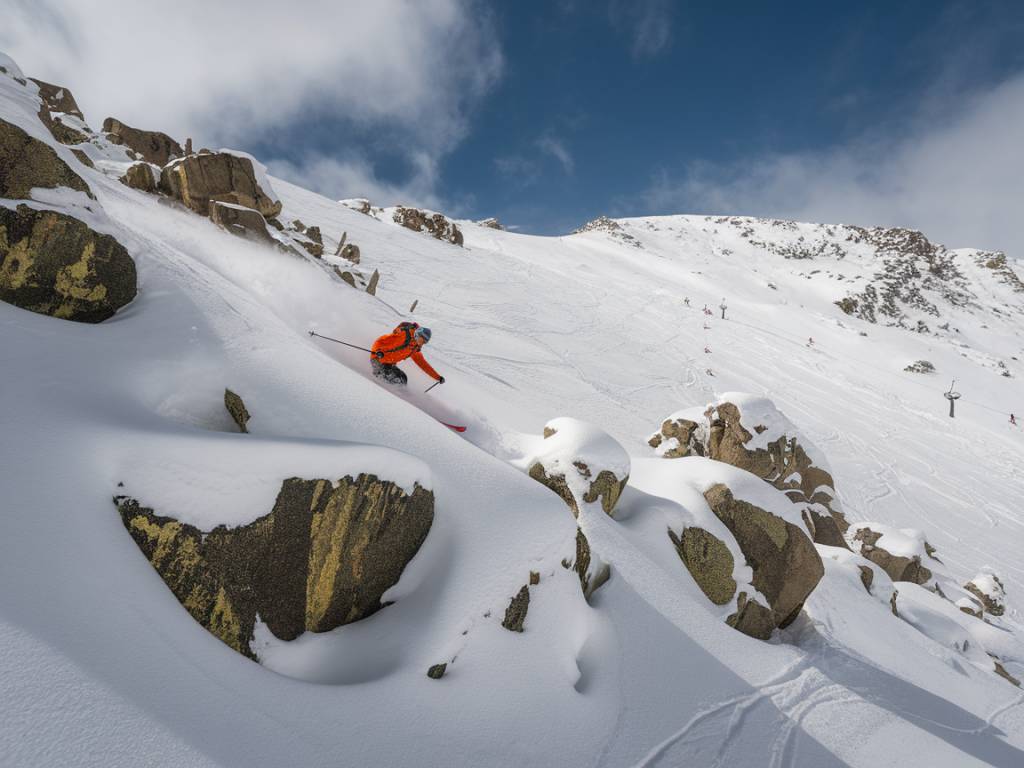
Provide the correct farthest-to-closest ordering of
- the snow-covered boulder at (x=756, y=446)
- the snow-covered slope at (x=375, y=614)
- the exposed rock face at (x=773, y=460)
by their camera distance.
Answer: the snow-covered boulder at (x=756, y=446) → the exposed rock face at (x=773, y=460) → the snow-covered slope at (x=375, y=614)

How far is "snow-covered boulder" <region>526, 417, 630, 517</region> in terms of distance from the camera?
21.4ft

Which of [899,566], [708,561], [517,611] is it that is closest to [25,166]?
[517,611]

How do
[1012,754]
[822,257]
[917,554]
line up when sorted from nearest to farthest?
[1012,754] < [917,554] < [822,257]

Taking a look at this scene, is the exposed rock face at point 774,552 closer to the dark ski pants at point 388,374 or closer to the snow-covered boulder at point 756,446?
the snow-covered boulder at point 756,446

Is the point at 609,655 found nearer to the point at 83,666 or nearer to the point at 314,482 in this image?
the point at 314,482

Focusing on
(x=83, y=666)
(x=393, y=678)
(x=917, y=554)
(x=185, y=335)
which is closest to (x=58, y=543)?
(x=83, y=666)

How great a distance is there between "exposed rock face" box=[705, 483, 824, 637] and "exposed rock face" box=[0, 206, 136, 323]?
9067 mm

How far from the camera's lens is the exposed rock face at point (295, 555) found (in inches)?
120

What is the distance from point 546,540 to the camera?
15.5ft

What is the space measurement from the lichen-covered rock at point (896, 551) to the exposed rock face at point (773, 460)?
5.09 feet

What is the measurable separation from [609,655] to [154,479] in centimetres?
445

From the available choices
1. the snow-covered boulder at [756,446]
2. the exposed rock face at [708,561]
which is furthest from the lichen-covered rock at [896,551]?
the exposed rock face at [708,561]

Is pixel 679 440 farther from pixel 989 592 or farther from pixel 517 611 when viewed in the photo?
pixel 989 592

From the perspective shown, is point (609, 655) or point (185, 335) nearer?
point (609, 655)
